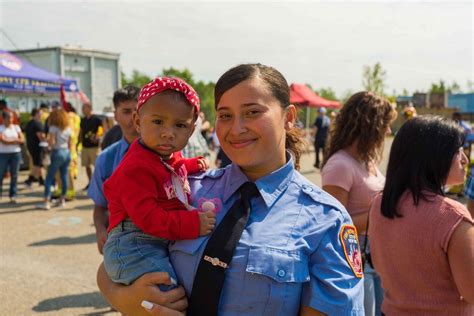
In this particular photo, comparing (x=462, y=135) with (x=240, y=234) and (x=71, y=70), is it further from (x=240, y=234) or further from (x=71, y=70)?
(x=71, y=70)

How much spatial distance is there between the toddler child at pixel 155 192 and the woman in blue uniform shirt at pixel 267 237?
0.20 feet

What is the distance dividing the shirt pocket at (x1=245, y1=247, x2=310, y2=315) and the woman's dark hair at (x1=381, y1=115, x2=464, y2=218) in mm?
918

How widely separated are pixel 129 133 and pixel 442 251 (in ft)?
7.95

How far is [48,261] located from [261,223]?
516 centimetres

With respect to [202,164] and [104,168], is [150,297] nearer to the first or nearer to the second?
[202,164]

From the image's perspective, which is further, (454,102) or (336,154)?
(454,102)

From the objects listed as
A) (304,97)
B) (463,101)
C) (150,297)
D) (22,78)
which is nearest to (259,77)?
(150,297)

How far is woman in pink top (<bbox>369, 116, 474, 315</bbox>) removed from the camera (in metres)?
2.04

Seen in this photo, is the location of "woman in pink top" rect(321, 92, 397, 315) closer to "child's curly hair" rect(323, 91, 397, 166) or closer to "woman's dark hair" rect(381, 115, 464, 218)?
"child's curly hair" rect(323, 91, 397, 166)

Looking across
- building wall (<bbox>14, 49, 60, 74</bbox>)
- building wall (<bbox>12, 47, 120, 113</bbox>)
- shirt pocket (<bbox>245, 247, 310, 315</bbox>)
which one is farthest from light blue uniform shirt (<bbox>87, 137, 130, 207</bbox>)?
building wall (<bbox>14, 49, 60, 74</bbox>)

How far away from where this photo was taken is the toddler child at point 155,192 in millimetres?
1762

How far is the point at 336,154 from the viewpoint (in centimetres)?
318

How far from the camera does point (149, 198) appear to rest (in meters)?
1.85

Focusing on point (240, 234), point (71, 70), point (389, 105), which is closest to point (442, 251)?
point (240, 234)
